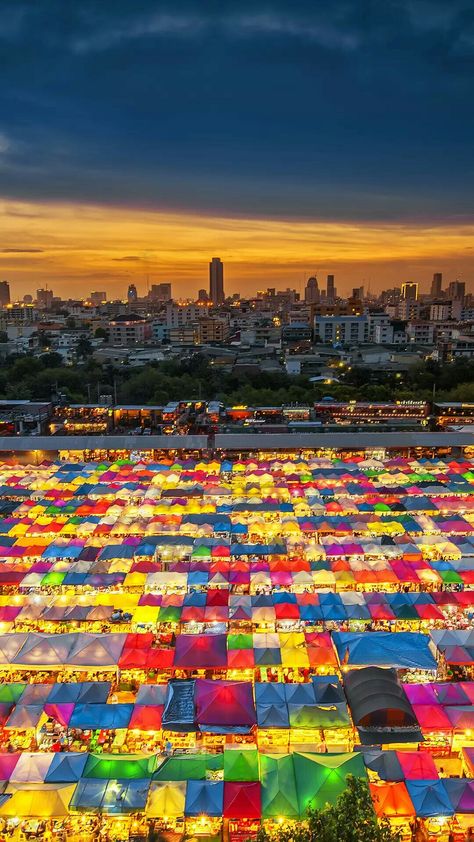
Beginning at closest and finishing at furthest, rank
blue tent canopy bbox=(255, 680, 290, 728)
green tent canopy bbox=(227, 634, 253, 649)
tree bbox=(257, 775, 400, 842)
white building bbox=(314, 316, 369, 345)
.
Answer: tree bbox=(257, 775, 400, 842) → blue tent canopy bbox=(255, 680, 290, 728) → green tent canopy bbox=(227, 634, 253, 649) → white building bbox=(314, 316, 369, 345)

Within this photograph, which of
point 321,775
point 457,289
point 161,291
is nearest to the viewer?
point 321,775

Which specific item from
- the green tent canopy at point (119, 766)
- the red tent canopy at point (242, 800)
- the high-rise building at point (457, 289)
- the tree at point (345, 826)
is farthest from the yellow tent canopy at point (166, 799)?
the high-rise building at point (457, 289)

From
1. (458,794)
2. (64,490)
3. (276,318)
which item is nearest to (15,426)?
(64,490)

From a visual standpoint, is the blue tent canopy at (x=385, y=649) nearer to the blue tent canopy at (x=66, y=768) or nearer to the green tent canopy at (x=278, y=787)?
the green tent canopy at (x=278, y=787)

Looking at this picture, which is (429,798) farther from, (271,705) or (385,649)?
(385,649)

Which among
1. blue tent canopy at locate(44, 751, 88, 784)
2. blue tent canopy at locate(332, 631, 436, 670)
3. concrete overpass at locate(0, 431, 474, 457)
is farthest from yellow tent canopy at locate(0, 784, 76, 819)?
concrete overpass at locate(0, 431, 474, 457)

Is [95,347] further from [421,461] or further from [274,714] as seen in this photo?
[274,714]

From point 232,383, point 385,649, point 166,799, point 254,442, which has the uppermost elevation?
point 232,383

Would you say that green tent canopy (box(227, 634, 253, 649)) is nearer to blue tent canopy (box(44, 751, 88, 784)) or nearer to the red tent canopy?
the red tent canopy

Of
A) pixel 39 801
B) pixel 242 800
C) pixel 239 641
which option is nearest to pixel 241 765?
pixel 242 800
